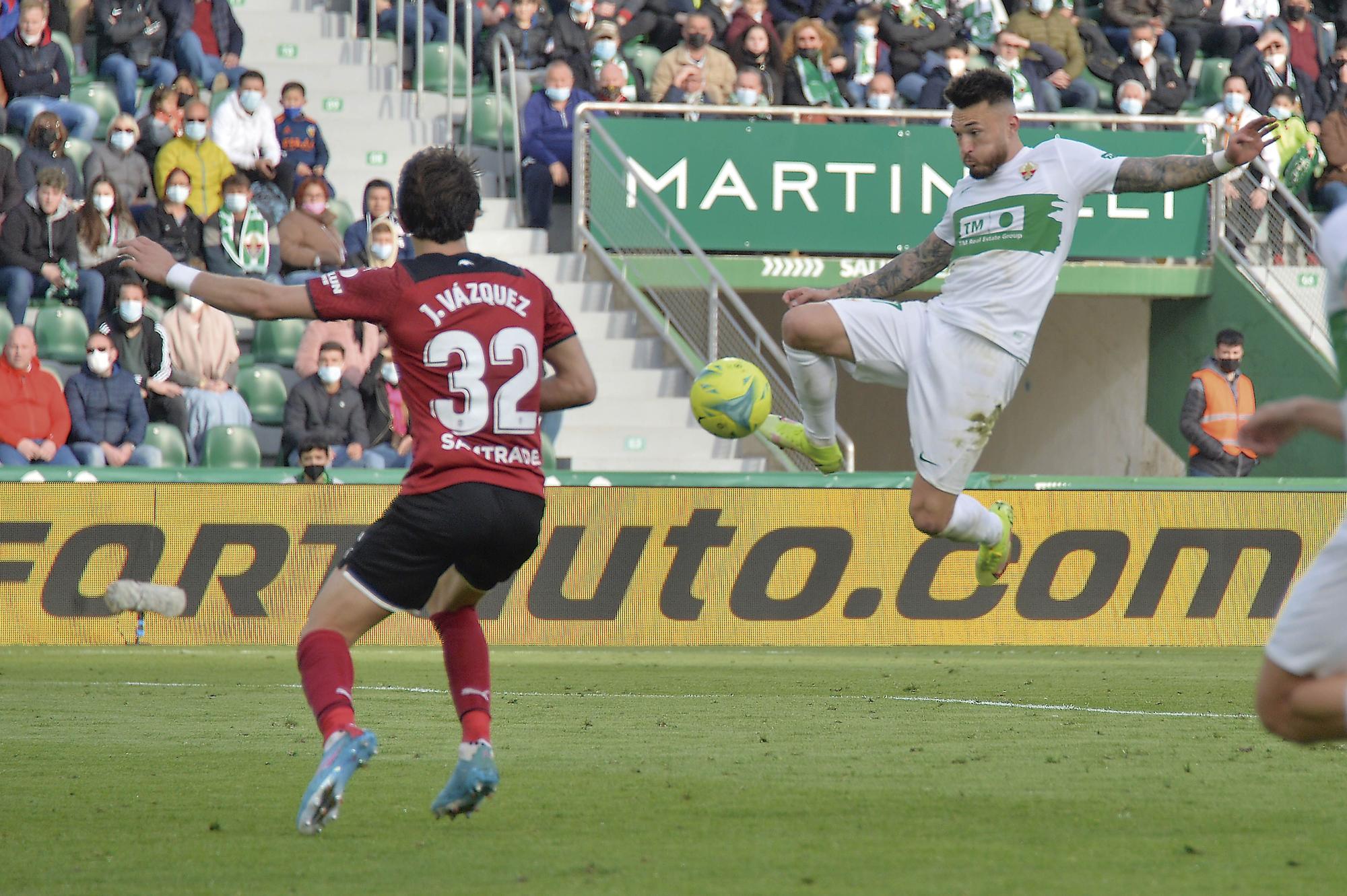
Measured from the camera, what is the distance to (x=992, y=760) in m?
6.83

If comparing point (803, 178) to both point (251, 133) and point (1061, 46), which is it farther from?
point (251, 133)

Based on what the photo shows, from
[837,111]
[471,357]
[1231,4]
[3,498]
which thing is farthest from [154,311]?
[1231,4]

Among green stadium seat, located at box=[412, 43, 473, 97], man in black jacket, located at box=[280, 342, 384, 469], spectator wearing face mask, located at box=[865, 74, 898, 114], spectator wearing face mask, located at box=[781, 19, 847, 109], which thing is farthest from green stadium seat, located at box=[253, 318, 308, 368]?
spectator wearing face mask, located at box=[865, 74, 898, 114]

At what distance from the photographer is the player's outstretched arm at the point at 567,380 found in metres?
5.70

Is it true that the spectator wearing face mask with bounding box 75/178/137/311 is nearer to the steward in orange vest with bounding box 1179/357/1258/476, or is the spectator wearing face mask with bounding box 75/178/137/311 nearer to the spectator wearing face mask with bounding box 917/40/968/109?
the spectator wearing face mask with bounding box 917/40/968/109

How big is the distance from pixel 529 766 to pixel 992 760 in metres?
1.72

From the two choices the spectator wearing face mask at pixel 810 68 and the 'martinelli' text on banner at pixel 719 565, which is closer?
the 'martinelli' text on banner at pixel 719 565

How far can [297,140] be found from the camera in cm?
1755

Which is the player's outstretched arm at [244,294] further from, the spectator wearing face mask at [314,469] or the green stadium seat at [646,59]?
the green stadium seat at [646,59]

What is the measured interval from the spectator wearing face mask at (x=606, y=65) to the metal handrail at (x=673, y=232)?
25.6 inches

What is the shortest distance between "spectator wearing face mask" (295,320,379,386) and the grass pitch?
528 cm

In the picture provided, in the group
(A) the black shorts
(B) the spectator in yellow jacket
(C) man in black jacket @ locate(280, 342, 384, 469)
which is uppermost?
(A) the black shorts

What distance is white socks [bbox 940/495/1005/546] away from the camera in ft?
26.9

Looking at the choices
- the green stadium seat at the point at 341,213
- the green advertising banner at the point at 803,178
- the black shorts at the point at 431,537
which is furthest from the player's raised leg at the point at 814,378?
the green advertising banner at the point at 803,178
